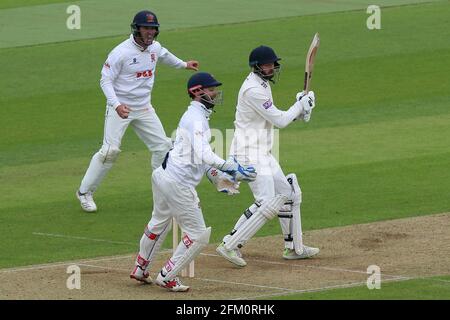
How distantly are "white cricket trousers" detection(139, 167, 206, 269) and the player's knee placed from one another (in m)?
3.42

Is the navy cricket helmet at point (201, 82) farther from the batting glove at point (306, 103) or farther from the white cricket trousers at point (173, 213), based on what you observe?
the batting glove at point (306, 103)

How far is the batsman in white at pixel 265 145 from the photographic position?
13180mm

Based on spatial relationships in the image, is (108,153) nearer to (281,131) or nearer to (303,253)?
(303,253)

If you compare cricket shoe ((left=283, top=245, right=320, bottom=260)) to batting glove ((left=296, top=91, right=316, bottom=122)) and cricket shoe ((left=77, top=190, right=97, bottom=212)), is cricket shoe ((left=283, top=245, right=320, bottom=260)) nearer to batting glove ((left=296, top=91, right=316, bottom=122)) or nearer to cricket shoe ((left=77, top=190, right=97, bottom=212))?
batting glove ((left=296, top=91, right=316, bottom=122))

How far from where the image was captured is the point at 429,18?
27.5 metres

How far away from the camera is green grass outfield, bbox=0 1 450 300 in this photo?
15.3 meters

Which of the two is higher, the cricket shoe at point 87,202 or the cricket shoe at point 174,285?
the cricket shoe at point 87,202

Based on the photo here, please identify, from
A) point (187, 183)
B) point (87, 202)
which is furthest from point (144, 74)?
point (187, 183)

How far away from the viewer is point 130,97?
15680 millimetres

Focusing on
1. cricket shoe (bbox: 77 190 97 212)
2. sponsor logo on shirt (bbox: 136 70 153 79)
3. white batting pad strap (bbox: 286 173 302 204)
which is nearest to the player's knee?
cricket shoe (bbox: 77 190 97 212)

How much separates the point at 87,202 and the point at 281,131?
5.31 meters

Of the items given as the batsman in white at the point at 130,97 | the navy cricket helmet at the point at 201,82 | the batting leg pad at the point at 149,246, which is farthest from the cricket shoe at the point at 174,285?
the batsman in white at the point at 130,97
